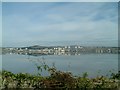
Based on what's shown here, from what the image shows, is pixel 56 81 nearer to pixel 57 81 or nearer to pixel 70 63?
pixel 57 81

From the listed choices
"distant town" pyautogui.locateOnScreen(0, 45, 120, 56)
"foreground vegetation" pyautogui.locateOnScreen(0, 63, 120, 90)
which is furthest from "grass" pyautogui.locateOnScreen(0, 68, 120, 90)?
"distant town" pyautogui.locateOnScreen(0, 45, 120, 56)

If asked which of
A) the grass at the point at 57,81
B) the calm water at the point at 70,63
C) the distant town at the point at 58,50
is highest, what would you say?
the distant town at the point at 58,50

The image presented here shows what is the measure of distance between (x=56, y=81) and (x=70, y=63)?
2.72 feet

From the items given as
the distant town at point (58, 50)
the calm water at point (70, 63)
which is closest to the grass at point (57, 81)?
the calm water at point (70, 63)

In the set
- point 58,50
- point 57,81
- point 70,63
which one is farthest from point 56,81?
point 58,50

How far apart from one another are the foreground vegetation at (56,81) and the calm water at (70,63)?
A: 0.20 metres

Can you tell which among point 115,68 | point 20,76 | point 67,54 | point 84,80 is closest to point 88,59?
point 67,54

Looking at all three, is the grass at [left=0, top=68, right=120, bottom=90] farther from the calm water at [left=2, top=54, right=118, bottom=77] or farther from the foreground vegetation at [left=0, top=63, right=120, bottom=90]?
the calm water at [left=2, top=54, right=118, bottom=77]

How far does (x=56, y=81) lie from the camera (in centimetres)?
574

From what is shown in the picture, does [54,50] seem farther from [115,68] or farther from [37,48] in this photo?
[115,68]

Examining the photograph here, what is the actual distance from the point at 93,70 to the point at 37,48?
1.54 meters

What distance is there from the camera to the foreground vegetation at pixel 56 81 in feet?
18.8

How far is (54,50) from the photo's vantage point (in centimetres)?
708

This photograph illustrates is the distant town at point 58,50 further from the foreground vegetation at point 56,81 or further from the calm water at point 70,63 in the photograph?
the foreground vegetation at point 56,81
